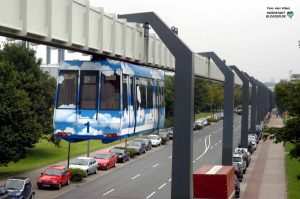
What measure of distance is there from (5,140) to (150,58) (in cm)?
1689

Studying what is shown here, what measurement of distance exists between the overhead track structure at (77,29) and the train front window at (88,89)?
2.56 ft

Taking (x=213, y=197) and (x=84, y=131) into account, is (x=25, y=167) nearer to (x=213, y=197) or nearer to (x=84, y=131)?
(x=213, y=197)

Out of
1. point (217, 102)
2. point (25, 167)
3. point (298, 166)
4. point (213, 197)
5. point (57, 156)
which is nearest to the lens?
point (213, 197)

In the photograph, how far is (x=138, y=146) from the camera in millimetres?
55312

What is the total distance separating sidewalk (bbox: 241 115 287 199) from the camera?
33250 mm

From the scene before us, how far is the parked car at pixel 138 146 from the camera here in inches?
2151

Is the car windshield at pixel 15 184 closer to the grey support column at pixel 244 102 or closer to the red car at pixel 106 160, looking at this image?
the red car at pixel 106 160

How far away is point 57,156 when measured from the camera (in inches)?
1937

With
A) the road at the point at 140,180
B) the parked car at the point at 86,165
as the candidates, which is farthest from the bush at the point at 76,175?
the parked car at the point at 86,165

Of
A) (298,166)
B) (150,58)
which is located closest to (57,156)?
(298,166)

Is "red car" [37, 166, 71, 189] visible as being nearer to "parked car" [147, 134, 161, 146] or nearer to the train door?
the train door

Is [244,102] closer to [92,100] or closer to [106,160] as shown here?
[106,160]

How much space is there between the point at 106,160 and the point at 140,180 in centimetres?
620

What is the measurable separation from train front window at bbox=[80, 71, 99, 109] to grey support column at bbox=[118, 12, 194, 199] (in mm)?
2425
